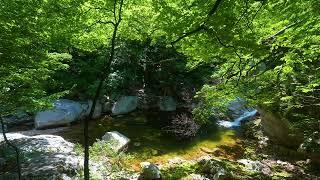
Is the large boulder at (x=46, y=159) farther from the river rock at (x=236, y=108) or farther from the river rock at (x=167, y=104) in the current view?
the river rock at (x=236, y=108)

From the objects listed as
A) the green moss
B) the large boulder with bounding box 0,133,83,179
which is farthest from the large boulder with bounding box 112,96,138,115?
the green moss

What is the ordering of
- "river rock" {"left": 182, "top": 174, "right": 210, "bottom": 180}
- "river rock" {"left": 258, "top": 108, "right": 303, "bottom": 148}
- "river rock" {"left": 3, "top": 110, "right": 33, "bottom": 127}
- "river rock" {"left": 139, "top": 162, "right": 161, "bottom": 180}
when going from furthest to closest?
"river rock" {"left": 3, "top": 110, "right": 33, "bottom": 127} < "river rock" {"left": 258, "top": 108, "right": 303, "bottom": 148} < "river rock" {"left": 182, "top": 174, "right": 210, "bottom": 180} < "river rock" {"left": 139, "top": 162, "right": 161, "bottom": 180}

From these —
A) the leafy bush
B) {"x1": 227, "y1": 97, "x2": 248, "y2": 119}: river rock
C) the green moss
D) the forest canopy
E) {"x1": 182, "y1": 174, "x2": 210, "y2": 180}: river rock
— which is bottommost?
{"x1": 182, "y1": 174, "x2": 210, "y2": 180}: river rock

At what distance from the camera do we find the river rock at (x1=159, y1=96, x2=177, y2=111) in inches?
833

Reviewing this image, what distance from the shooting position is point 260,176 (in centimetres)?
1186

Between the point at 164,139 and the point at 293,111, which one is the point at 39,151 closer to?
the point at 164,139

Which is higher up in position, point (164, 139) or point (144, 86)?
point (144, 86)

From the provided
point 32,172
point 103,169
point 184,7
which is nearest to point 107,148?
point 103,169

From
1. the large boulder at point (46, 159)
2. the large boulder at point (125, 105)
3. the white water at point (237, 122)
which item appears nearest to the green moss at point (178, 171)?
the large boulder at point (46, 159)

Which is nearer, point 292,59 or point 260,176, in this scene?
point 292,59

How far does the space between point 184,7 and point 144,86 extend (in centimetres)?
1609

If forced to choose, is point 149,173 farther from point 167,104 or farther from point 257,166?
point 167,104

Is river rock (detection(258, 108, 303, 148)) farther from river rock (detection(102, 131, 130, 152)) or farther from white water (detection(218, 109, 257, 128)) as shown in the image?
river rock (detection(102, 131, 130, 152))

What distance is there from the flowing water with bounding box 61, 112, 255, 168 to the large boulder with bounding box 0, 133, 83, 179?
278 centimetres
